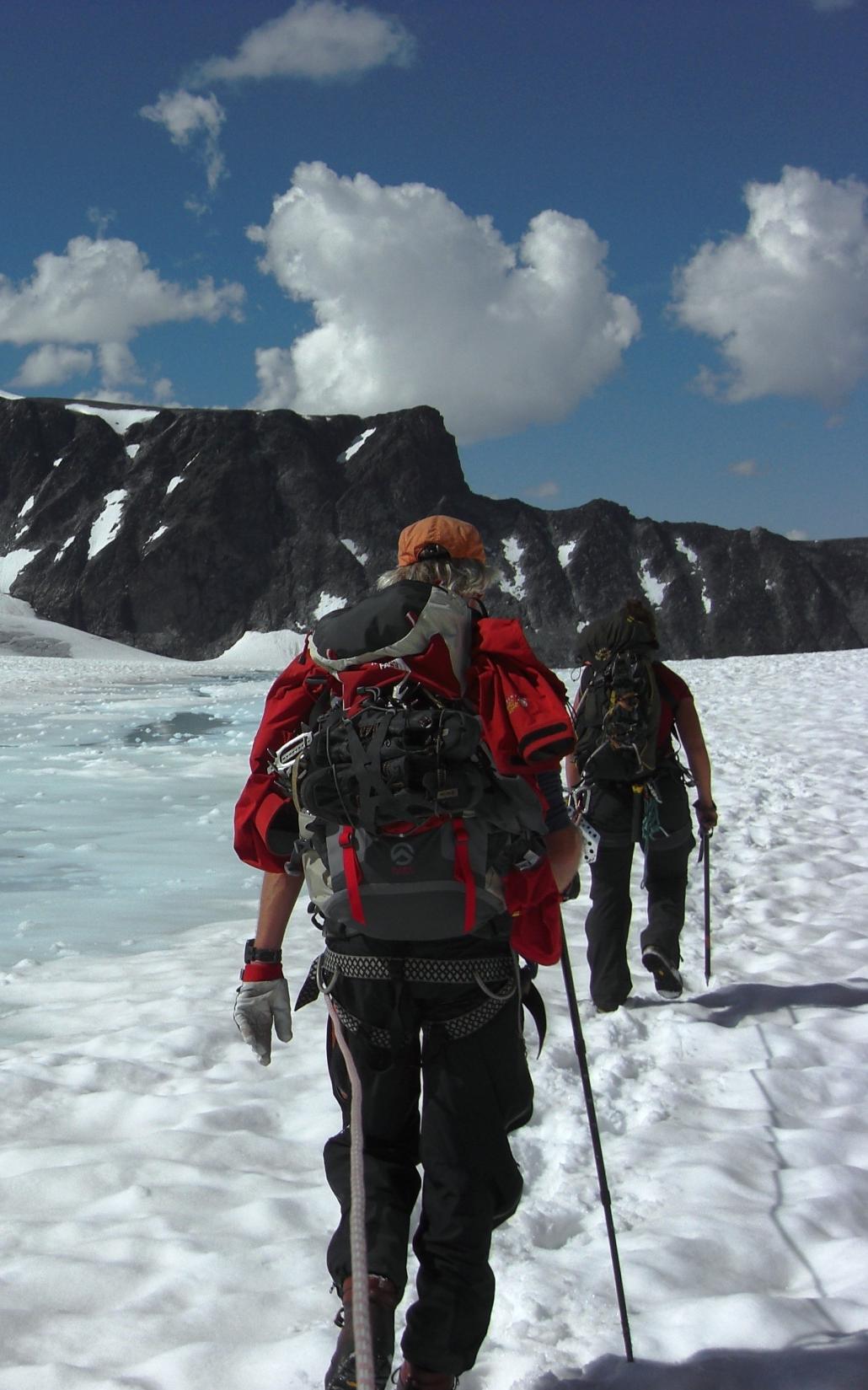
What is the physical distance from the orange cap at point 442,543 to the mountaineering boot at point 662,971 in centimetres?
309

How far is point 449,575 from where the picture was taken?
2580 mm

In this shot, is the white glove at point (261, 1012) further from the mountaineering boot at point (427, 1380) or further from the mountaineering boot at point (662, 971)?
the mountaineering boot at point (662, 971)

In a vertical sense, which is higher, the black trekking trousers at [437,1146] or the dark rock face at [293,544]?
the dark rock face at [293,544]

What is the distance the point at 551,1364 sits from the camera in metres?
2.58

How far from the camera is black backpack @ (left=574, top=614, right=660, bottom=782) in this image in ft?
16.0

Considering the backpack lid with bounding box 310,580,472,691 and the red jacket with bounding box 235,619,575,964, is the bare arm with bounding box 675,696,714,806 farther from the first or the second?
the backpack lid with bounding box 310,580,472,691

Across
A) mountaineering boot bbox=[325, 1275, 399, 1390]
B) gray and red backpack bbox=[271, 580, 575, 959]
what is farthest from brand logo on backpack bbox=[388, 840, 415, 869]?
mountaineering boot bbox=[325, 1275, 399, 1390]

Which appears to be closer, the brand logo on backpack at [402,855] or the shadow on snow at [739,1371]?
the brand logo on backpack at [402,855]

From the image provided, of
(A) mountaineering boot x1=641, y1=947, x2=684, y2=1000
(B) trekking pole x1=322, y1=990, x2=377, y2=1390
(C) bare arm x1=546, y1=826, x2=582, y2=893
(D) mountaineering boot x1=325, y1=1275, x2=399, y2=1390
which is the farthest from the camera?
(A) mountaineering boot x1=641, y1=947, x2=684, y2=1000

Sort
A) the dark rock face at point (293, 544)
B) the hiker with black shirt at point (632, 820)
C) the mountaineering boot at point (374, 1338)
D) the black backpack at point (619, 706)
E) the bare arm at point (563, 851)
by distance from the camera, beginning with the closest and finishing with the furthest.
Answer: the mountaineering boot at point (374, 1338), the bare arm at point (563, 851), the black backpack at point (619, 706), the hiker with black shirt at point (632, 820), the dark rock face at point (293, 544)

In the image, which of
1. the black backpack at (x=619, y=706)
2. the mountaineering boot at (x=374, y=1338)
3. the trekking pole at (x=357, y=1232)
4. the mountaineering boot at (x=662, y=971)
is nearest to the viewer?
the trekking pole at (x=357, y=1232)

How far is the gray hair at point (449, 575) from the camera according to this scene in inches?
101

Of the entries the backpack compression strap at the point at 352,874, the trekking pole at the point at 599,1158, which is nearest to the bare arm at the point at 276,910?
the backpack compression strap at the point at 352,874

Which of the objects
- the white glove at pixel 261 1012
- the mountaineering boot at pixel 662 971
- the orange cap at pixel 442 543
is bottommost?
the mountaineering boot at pixel 662 971
